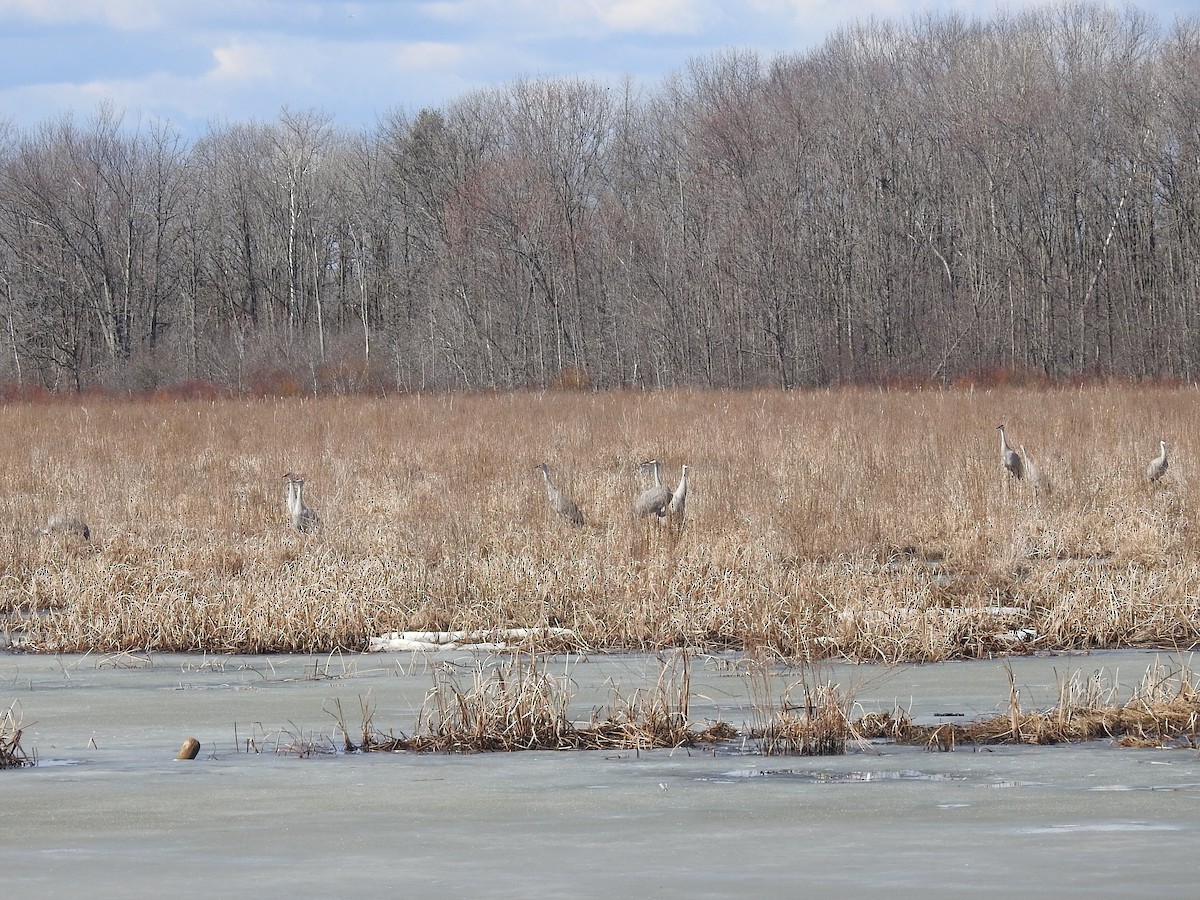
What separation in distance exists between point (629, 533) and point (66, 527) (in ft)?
14.2

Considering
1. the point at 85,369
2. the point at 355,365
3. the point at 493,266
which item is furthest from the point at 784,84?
the point at 85,369

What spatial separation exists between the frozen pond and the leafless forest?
2691cm

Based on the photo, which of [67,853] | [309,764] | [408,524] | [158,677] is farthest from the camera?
[408,524]

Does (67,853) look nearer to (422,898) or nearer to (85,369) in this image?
(422,898)

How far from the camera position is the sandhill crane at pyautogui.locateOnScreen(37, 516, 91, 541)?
38.2ft

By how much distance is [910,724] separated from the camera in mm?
5391

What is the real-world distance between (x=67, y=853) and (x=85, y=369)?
1693 inches

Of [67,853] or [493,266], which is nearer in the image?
[67,853]

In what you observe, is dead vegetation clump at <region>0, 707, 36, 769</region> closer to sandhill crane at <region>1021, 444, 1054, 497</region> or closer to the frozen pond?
the frozen pond

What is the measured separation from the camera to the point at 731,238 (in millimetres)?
36625

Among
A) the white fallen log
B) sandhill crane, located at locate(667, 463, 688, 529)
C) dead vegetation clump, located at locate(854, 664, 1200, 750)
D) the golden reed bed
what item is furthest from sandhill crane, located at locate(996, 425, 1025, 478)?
dead vegetation clump, located at locate(854, 664, 1200, 750)

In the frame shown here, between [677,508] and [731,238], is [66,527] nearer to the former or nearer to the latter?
[677,508]

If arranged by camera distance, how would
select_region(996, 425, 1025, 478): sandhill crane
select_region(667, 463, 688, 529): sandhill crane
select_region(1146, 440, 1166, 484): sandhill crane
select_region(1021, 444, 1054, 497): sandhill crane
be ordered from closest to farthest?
select_region(667, 463, 688, 529): sandhill crane
select_region(1021, 444, 1054, 497): sandhill crane
select_region(1146, 440, 1166, 484): sandhill crane
select_region(996, 425, 1025, 478): sandhill crane

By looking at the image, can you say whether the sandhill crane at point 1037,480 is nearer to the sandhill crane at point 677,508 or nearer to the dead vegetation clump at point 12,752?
the sandhill crane at point 677,508
